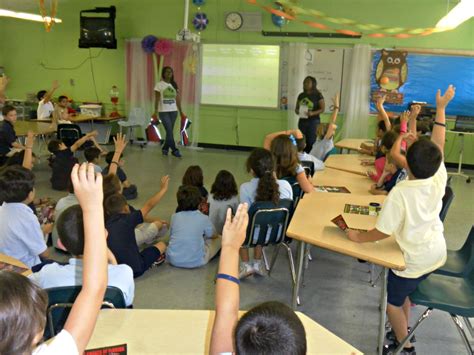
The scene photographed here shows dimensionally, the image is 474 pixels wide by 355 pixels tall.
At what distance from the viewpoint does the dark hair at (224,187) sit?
12.7ft

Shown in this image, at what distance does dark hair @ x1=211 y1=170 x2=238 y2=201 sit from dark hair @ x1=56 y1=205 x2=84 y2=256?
1.88 metres

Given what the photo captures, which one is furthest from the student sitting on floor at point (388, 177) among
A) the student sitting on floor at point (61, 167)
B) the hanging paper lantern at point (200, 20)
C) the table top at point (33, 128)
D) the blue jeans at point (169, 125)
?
the hanging paper lantern at point (200, 20)

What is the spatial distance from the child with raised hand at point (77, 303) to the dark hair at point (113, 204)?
74.7 inches

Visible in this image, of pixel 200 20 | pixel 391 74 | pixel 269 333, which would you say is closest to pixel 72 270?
pixel 269 333

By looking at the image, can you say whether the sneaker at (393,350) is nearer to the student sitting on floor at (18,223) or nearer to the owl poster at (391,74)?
the student sitting on floor at (18,223)

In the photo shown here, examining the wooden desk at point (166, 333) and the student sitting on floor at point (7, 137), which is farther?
the student sitting on floor at point (7, 137)

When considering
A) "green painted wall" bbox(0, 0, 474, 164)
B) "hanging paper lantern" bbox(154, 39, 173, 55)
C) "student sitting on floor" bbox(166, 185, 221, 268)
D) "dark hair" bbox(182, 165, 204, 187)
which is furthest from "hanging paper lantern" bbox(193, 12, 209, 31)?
"student sitting on floor" bbox(166, 185, 221, 268)

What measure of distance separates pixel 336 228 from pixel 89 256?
70.3 inches

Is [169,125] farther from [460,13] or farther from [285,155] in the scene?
[285,155]

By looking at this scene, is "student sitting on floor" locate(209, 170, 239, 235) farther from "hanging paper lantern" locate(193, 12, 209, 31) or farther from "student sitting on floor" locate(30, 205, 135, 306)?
"hanging paper lantern" locate(193, 12, 209, 31)

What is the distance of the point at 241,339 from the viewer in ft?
3.48

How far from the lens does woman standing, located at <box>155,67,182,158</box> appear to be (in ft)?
28.4

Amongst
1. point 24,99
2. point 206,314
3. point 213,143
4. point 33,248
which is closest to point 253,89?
point 213,143

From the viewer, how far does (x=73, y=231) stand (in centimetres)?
205
